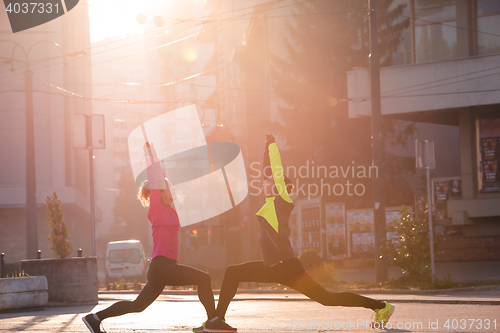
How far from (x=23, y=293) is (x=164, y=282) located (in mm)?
6783

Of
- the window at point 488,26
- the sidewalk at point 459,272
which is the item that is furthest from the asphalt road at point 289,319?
the window at point 488,26

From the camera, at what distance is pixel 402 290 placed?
15555mm

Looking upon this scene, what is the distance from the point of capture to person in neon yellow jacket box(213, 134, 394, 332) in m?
6.73

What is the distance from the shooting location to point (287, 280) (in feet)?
22.1

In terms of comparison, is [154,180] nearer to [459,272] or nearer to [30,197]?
[459,272]

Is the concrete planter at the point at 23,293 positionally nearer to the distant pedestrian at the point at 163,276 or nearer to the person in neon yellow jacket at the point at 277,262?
the distant pedestrian at the point at 163,276

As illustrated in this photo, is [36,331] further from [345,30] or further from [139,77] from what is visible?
[139,77]

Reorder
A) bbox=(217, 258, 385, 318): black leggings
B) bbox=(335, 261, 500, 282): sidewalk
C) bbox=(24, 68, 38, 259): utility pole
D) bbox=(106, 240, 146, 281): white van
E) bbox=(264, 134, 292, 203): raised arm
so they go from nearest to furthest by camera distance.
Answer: bbox=(217, 258, 385, 318): black leggings
bbox=(264, 134, 292, 203): raised arm
bbox=(335, 261, 500, 282): sidewalk
bbox=(24, 68, 38, 259): utility pole
bbox=(106, 240, 146, 281): white van

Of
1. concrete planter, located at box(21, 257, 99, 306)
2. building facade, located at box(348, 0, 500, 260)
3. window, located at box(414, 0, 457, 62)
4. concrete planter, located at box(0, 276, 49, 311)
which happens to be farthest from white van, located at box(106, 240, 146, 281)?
concrete planter, located at box(0, 276, 49, 311)

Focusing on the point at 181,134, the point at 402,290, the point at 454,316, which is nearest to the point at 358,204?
the point at 402,290

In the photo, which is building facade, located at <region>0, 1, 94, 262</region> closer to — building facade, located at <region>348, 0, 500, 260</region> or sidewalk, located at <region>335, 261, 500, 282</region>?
building facade, located at <region>348, 0, 500, 260</region>

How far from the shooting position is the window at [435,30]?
26.5m

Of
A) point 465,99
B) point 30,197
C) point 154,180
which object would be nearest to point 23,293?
point 154,180

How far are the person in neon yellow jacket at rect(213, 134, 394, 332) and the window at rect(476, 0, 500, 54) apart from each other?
21.1 meters
